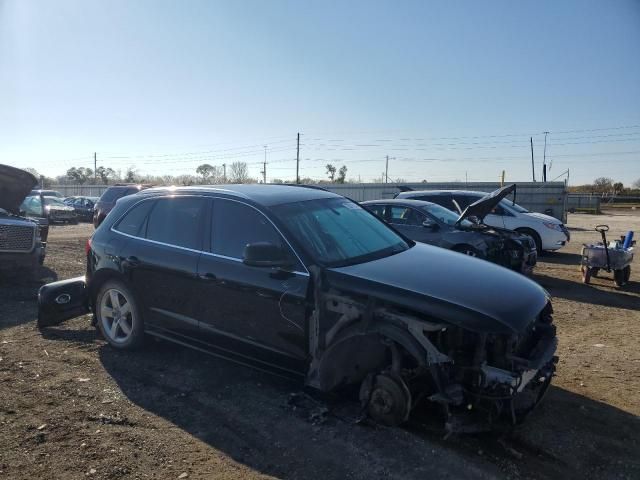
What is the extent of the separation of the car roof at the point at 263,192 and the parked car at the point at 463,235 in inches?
149

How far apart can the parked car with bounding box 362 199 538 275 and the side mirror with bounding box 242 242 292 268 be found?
16.4 feet

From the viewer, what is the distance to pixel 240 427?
142 inches

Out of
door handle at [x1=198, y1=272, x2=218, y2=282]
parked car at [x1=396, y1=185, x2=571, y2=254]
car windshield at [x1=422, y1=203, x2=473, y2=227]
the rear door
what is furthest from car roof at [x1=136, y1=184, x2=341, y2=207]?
parked car at [x1=396, y1=185, x2=571, y2=254]

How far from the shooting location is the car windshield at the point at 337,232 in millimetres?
Answer: 3988

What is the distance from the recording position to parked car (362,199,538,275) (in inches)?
352

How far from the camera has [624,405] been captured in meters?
4.03

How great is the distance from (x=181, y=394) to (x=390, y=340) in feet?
6.23

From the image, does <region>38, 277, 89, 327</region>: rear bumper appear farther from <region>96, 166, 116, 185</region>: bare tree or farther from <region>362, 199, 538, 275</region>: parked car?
<region>96, 166, 116, 185</region>: bare tree

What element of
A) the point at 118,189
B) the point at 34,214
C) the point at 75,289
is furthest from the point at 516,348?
the point at 118,189

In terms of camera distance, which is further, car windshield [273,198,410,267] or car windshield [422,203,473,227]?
car windshield [422,203,473,227]

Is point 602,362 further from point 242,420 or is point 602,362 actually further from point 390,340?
point 242,420

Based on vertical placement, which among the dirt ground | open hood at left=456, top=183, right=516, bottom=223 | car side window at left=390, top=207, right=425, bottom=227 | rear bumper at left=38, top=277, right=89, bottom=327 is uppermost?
open hood at left=456, top=183, right=516, bottom=223

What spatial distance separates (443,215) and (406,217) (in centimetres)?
74

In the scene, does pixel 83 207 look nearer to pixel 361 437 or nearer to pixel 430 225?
pixel 430 225
